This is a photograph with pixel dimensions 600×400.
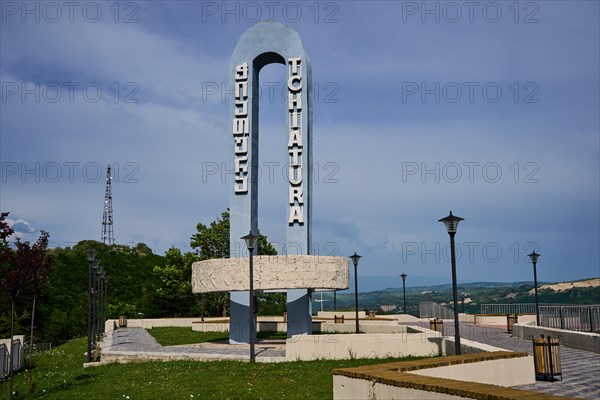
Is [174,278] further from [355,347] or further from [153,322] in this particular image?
[355,347]

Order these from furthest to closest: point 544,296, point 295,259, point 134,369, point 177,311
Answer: point 544,296 < point 177,311 < point 295,259 < point 134,369

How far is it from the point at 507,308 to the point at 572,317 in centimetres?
2486

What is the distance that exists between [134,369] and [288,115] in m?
17.3

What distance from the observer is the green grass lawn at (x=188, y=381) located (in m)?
17.2

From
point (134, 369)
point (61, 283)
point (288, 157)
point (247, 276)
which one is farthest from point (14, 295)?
point (61, 283)

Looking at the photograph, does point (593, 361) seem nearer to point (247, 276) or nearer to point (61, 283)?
point (247, 276)

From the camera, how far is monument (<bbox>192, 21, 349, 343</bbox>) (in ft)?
112

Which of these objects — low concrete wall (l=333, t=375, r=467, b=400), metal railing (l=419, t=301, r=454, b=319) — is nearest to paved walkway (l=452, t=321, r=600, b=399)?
low concrete wall (l=333, t=375, r=467, b=400)

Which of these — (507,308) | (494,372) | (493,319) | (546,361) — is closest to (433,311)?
(493,319)

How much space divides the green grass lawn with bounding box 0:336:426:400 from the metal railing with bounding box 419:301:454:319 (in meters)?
30.3

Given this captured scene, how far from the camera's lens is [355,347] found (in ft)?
77.4

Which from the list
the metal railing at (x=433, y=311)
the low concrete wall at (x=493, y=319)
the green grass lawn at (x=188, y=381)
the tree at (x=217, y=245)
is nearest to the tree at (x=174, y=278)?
the tree at (x=217, y=245)

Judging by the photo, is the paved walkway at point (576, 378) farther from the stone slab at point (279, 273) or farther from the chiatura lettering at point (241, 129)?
the chiatura lettering at point (241, 129)

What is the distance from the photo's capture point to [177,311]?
210ft
